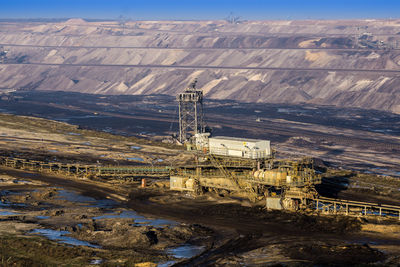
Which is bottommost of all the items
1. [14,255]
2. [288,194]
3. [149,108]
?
[14,255]

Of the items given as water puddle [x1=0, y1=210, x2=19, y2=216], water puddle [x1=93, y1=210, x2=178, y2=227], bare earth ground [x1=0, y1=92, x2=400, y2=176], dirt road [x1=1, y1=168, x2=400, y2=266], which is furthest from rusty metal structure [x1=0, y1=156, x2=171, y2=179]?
water puddle [x1=0, y1=210, x2=19, y2=216]

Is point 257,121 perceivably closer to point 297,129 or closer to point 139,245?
point 297,129

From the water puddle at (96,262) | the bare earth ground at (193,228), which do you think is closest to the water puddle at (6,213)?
the bare earth ground at (193,228)

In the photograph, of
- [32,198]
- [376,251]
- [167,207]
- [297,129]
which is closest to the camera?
[376,251]

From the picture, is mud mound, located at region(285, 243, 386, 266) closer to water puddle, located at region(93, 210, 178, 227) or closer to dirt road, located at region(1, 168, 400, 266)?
dirt road, located at region(1, 168, 400, 266)

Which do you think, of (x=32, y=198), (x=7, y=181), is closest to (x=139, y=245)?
(x=32, y=198)

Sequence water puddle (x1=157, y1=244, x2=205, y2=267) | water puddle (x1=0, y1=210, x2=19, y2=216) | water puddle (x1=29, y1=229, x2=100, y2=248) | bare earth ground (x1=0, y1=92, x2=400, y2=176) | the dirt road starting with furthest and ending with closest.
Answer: bare earth ground (x1=0, y1=92, x2=400, y2=176)
water puddle (x1=0, y1=210, x2=19, y2=216)
water puddle (x1=29, y1=229, x2=100, y2=248)
water puddle (x1=157, y1=244, x2=205, y2=267)
the dirt road

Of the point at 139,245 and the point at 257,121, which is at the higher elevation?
the point at 257,121
